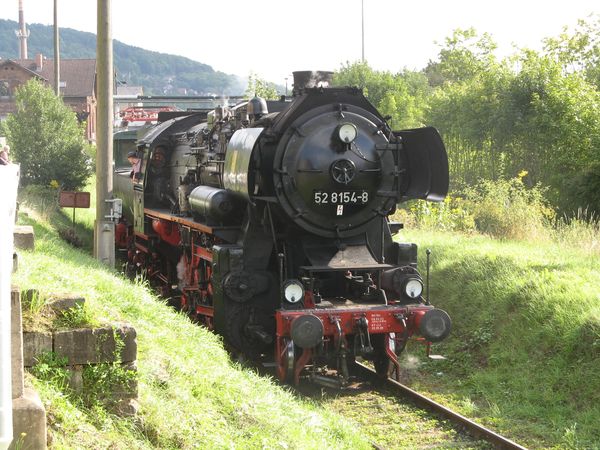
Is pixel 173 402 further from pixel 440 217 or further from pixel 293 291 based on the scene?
pixel 440 217

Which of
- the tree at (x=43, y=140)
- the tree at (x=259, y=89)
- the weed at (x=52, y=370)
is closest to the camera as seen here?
the weed at (x=52, y=370)

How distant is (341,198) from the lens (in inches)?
359

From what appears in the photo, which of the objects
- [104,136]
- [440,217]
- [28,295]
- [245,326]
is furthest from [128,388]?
[440,217]

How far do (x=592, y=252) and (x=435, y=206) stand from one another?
23.9 ft

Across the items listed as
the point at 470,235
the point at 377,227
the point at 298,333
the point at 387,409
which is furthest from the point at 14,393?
the point at 470,235

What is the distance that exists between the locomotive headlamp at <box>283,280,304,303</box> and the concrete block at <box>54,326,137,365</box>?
3581 mm

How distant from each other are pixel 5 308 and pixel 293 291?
5690 mm

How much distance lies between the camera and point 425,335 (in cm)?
879

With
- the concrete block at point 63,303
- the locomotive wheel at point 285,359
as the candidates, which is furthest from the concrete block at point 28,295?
the locomotive wheel at point 285,359

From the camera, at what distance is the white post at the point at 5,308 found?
293 centimetres

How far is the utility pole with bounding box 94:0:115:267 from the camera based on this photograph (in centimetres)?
1278

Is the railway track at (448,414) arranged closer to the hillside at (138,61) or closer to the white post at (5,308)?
the white post at (5,308)

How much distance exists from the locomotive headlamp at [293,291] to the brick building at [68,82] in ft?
203

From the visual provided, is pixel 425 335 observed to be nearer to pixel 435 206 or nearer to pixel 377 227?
pixel 377 227
